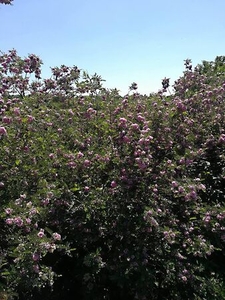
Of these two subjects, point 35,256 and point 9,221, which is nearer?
point 35,256

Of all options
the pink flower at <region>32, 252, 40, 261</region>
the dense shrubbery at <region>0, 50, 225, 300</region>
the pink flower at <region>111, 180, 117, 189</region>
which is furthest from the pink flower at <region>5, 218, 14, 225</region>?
the pink flower at <region>111, 180, 117, 189</region>

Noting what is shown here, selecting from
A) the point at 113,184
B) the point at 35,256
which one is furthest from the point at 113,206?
the point at 35,256

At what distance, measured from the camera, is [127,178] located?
4199 millimetres

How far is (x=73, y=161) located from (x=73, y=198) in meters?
0.38

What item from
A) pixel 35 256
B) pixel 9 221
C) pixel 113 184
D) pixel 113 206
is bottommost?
pixel 35 256

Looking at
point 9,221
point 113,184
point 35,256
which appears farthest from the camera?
point 113,184

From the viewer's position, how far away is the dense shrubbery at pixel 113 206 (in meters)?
3.89

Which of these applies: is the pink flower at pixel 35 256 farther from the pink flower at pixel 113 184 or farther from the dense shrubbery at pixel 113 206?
the pink flower at pixel 113 184

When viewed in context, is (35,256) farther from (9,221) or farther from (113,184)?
(113,184)

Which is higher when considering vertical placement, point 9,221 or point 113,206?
point 113,206

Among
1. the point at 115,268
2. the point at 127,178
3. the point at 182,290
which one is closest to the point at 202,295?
the point at 182,290

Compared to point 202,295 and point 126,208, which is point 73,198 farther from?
point 202,295

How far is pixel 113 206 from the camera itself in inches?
163

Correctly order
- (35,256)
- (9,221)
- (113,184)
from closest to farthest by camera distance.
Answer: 1. (35,256)
2. (9,221)
3. (113,184)
